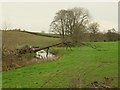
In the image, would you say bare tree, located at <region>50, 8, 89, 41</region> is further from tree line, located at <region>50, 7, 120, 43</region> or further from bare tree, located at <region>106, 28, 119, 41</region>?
bare tree, located at <region>106, 28, 119, 41</region>

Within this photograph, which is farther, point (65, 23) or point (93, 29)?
point (93, 29)

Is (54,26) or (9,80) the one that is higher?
(54,26)

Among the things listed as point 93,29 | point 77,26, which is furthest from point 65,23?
point 93,29

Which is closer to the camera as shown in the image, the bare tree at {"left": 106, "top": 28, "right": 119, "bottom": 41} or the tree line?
the tree line

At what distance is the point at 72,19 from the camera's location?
6562 centimetres

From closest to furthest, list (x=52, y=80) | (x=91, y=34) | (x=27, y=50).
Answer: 1. (x=52, y=80)
2. (x=27, y=50)
3. (x=91, y=34)

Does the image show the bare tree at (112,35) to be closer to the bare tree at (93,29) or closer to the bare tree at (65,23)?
the bare tree at (93,29)

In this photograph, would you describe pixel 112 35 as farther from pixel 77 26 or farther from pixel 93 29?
pixel 77 26

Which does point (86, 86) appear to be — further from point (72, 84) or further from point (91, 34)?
point (91, 34)

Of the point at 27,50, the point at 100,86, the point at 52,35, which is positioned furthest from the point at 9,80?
the point at 52,35

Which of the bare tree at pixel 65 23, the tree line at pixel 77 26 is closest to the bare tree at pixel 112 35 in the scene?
the tree line at pixel 77 26

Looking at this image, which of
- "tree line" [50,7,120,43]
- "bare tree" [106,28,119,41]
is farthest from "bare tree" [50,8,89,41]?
"bare tree" [106,28,119,41]

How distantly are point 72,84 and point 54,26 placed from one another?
5302 centimetres

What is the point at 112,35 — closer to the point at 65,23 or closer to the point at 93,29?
the point at 93,29
